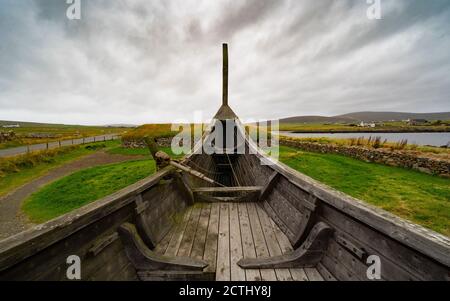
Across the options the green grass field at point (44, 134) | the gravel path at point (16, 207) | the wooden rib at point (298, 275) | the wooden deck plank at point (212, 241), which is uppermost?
the green grass field at point (44, 134)

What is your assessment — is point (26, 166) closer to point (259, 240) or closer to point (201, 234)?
point (201, 234)

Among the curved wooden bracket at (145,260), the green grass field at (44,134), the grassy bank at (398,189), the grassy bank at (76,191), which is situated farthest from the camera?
the green grass field at (44,134)

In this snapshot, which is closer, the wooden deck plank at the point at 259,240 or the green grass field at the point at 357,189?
the wooden deck plank at the point at 259,240

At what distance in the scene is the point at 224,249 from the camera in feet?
9.19

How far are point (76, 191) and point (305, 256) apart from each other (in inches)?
410

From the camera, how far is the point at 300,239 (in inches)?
103

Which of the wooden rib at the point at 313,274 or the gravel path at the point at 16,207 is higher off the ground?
the wooden rib at the point at 313,274

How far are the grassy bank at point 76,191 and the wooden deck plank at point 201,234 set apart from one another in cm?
612

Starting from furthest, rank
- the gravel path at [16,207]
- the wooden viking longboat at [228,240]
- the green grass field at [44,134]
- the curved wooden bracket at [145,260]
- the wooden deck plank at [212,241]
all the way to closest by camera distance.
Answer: the green grass field at [44,134] < the gravel path at [16,207] < the wooden deck plank at [212,241] < the curved wooden bracket at [145,260] < the wooden viking longboat at [228,240]

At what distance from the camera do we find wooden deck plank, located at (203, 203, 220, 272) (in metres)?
2.51

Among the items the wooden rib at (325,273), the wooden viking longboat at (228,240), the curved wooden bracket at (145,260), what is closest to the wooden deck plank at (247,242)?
the wooden viking longboat at (228,240)

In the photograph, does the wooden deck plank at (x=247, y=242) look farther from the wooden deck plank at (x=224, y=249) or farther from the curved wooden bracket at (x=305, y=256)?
the wooden deck plank at (x=224, y=249)

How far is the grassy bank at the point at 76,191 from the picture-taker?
23.6 ft
